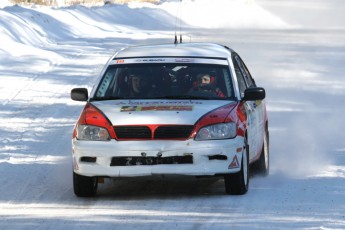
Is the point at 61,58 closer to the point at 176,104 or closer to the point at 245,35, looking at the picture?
the point at 245,35

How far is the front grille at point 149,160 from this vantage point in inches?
432

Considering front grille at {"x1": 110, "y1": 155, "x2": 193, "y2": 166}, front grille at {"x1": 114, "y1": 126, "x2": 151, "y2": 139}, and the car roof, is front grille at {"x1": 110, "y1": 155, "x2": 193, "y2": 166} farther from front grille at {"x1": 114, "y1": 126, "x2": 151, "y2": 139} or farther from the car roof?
the car roof

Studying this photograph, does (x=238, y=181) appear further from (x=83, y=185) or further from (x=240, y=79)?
(x=240, y=79)

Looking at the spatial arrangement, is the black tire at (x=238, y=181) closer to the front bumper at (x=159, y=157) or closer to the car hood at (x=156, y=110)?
the front bumper at (x=159, y=157)

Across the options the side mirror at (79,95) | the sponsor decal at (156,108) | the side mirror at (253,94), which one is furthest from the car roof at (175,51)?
the sponsor decal at (156,108)

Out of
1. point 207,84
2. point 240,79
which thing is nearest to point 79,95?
point 207,84

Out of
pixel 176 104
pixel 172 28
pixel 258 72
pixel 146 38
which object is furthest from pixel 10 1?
pixel 176 104

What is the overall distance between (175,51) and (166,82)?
64cm

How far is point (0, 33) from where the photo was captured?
29.8 m

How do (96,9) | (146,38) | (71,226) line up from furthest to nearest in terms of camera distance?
(96,9) → (146,38) → (71,226)

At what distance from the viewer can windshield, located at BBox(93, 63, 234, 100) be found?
1191cm

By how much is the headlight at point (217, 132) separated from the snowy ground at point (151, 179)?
464 millimetres

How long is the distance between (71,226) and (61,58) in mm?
18408

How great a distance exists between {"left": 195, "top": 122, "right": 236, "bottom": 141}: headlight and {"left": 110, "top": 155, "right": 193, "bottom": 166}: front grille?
8.4 inches
